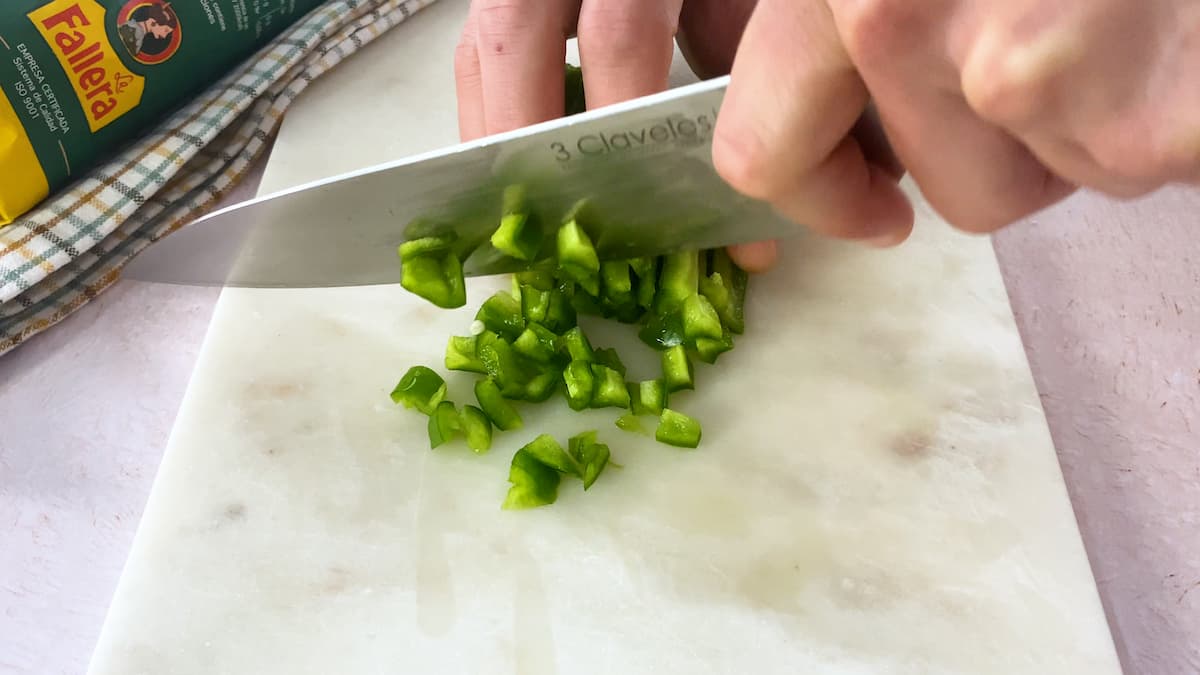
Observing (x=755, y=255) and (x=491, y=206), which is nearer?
(x=491, y=206)

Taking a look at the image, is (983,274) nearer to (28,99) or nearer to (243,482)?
(243,482)

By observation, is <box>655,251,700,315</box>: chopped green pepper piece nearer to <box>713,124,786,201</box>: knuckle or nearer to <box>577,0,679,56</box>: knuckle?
<box>577,0,679,56</box>: knuckle

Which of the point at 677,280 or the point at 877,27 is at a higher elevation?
the point at 877,27

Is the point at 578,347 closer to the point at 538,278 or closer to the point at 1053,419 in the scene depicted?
the point at 538,278

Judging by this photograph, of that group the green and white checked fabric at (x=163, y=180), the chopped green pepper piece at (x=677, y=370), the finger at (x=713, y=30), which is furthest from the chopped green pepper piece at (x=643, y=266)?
the green and white checked fabric at (x=163, y=180)

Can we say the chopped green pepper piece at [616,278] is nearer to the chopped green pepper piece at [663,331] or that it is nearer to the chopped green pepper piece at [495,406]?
the chopped green pepper piece at [663,331]

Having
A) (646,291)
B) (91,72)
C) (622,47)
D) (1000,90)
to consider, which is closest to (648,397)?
(646,291)

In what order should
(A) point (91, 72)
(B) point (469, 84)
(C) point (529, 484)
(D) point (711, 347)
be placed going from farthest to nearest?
(A) point (91, 72), (B) point (469, 84), (D) point (711, 347), (C) point (529, 484)
